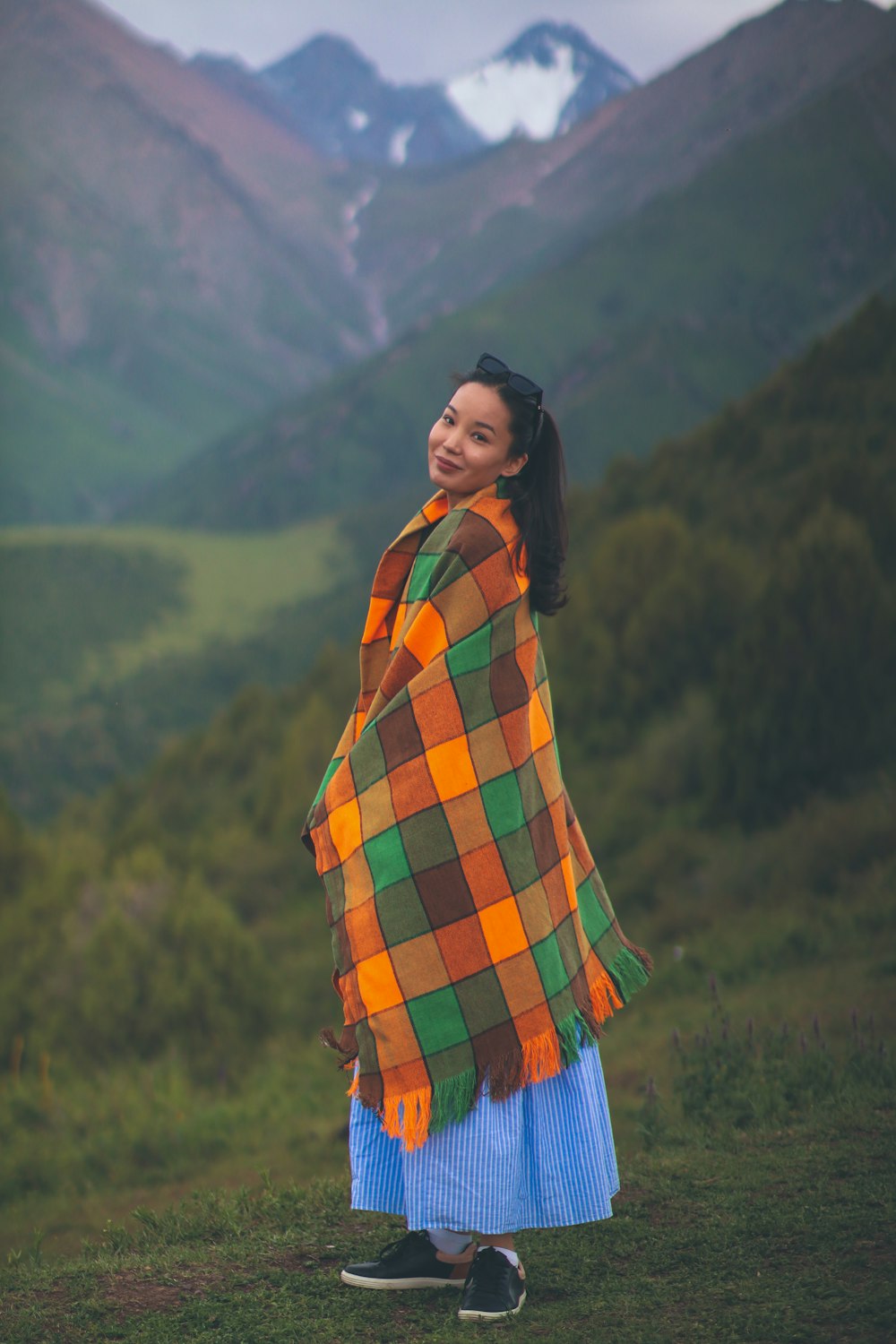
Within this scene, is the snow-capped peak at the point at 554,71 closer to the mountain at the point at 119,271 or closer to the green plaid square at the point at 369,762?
the mountain at the point at 119,271

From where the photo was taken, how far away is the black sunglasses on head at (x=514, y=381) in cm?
305

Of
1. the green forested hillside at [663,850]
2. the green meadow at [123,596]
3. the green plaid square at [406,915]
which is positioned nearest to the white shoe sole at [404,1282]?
the green plaid square at [406,915]

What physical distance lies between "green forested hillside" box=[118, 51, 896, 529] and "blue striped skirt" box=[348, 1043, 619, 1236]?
1642 cm

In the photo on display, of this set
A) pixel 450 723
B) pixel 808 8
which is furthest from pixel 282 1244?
pixel 808 8

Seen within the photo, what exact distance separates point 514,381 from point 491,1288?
79.8 inches

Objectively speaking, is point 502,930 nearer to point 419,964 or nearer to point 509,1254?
point 419,964

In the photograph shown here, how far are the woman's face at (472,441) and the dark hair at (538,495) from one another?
3 cm

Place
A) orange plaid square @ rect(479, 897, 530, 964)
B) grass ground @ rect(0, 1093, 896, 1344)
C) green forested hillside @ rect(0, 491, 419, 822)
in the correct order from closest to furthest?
grass ground @ rect(0, 1093, 896, 1344) → orange plaid square @ rect(479, 897, 530, 964) → green forested hillside @ rect(0, 491, 419, 822)

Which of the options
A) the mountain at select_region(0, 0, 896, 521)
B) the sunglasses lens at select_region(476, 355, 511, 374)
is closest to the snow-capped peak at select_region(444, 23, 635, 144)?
the mountain at select_region(0, 0, 896, 521)

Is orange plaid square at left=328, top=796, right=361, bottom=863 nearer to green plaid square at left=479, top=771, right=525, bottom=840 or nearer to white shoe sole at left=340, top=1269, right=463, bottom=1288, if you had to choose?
green plaid square at left=479, top=771, right=525, bottom=840

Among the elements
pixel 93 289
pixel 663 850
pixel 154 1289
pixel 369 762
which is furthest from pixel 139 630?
pixel 93 289

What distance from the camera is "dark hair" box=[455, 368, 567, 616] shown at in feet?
9.92

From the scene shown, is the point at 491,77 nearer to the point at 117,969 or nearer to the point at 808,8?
the point at 808,8

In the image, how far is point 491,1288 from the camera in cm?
286
